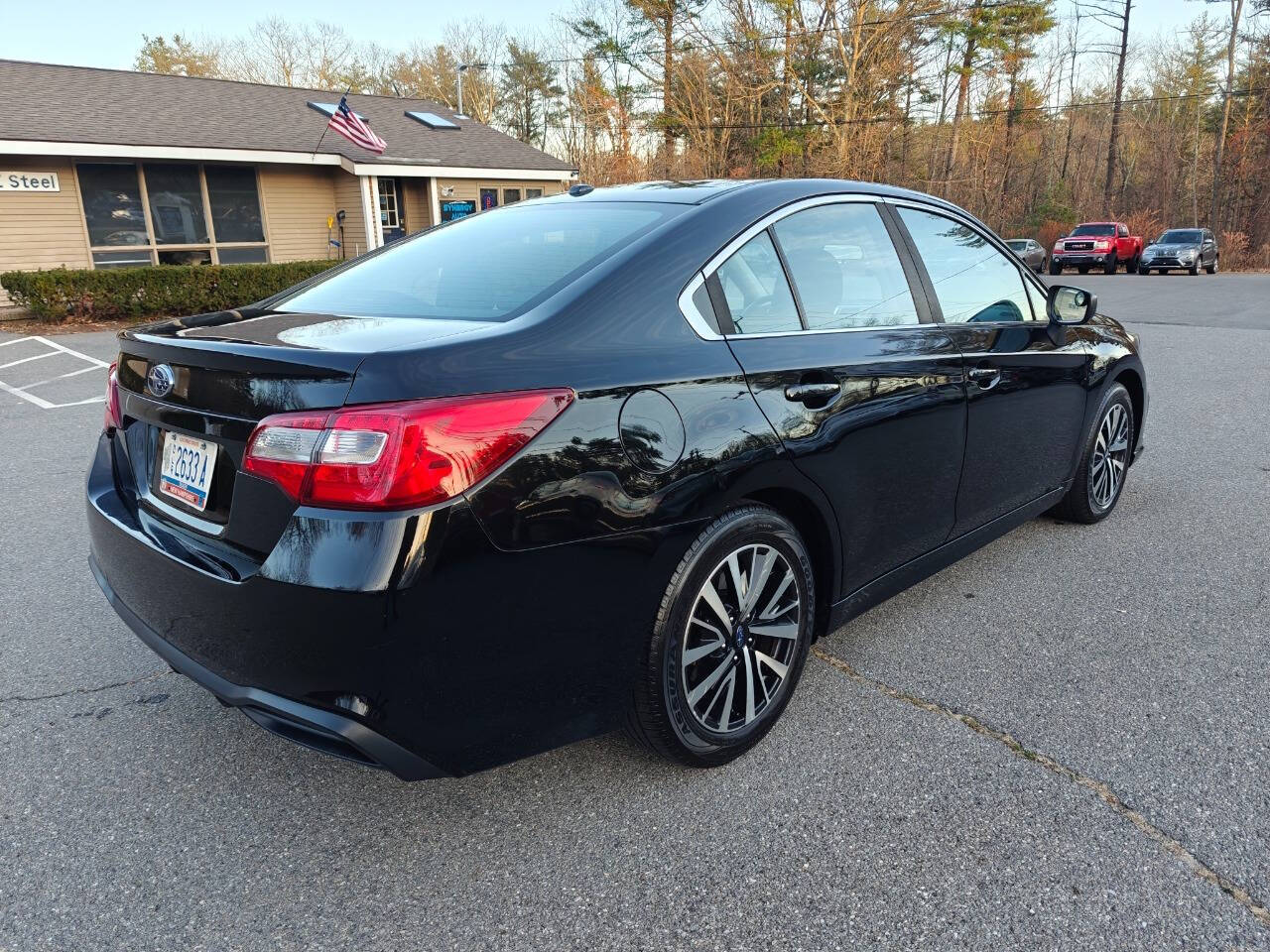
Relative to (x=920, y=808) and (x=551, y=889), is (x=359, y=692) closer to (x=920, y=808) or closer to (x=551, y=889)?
(x=551, y=889)

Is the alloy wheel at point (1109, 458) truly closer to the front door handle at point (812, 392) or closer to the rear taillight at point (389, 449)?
the front door handle at point (812, 392)

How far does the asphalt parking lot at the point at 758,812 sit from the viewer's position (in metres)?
1.96

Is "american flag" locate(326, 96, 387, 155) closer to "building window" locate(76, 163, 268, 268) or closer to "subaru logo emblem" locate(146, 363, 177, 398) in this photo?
"building window" locate(76, 163, 268, 268)

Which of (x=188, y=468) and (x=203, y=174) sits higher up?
(x=203, y=174)

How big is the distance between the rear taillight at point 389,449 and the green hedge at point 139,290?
539 inches

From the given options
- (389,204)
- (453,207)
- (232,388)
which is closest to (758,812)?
(232,388)

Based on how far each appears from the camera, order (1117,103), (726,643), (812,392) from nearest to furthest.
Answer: (726,643)
(812,392)
(1117,103)

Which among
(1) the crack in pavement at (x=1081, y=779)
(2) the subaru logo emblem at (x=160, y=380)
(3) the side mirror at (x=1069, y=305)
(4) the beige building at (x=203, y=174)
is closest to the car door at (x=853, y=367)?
(1) the crack in pavement at (x=1081, y=779)

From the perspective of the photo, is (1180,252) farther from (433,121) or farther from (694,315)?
(694,315)

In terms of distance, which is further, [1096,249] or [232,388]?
A: [1096,249]

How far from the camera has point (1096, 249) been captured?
30375 mm

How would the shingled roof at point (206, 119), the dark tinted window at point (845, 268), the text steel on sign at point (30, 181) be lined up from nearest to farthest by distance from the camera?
the dark tinted window at point (845, 268) < the text steel on sign at point (30, 181) < the shingled roof at point (206, 119)

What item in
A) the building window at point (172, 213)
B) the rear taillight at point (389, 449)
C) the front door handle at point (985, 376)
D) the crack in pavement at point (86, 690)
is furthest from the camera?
the building window at point (172, 213)

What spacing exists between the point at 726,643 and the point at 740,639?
0.18 feet
